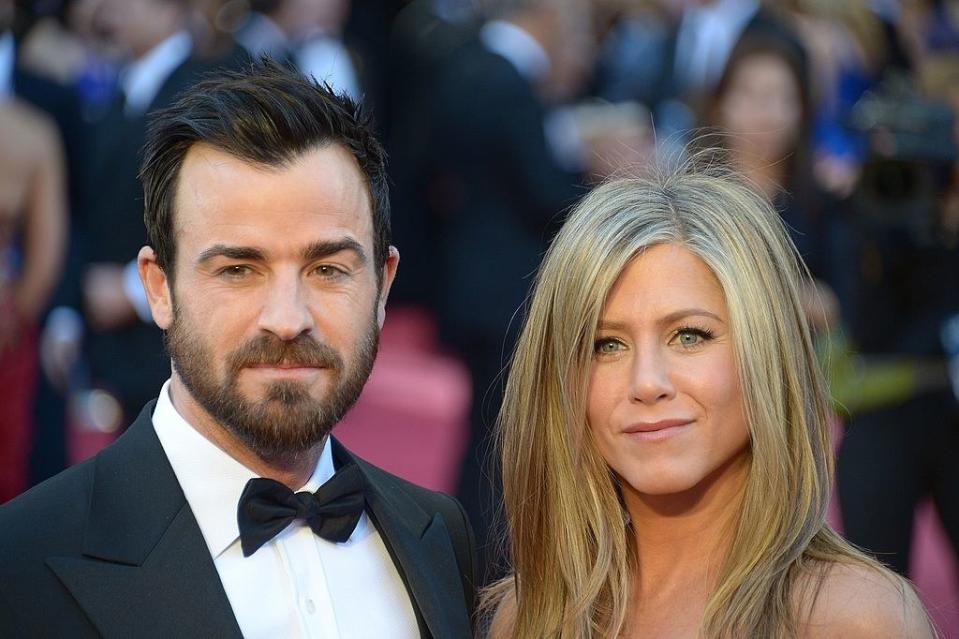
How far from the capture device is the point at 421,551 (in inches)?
114

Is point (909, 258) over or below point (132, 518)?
over

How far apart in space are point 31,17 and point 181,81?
1381mm

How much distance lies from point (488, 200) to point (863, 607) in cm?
410

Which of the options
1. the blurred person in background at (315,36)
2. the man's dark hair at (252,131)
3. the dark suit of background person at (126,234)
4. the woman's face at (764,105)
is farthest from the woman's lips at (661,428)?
the blurred person in background at (315,36)

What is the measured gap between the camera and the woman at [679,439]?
277 cm

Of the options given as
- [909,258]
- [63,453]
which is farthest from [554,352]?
[63,453]

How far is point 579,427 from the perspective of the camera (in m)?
2.95

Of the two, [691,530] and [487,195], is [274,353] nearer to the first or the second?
[691,530]

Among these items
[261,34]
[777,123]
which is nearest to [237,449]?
[777,123]

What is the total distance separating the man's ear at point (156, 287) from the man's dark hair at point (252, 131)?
0.08ft

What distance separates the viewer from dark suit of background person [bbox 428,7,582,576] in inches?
251

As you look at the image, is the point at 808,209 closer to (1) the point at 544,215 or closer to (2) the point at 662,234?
(1) the point at 544,215

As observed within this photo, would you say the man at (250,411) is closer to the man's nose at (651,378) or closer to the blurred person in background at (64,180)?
the man's nose at (651,378)

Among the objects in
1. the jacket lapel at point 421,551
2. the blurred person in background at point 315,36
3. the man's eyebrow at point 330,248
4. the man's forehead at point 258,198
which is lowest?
the jacket lapel at point 421,551
